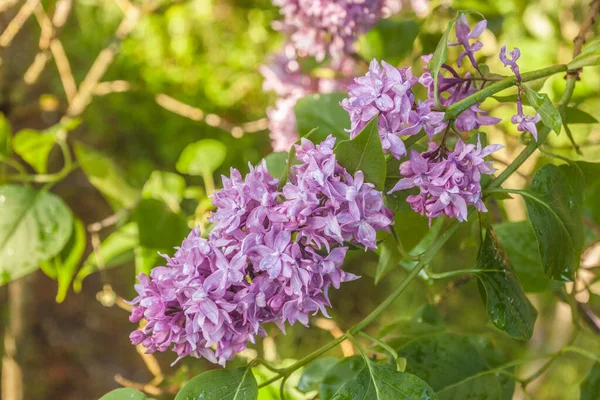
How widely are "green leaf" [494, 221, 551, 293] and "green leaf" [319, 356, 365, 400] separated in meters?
0.13

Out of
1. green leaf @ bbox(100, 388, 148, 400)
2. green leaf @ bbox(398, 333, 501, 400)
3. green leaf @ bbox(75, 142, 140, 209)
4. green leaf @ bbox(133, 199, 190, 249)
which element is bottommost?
green leaf @ bbox(75, 142, 140, 209)

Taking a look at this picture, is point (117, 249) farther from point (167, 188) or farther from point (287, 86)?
point (287, 86)

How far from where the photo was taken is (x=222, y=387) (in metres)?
0.27

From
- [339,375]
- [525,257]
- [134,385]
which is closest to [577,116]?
[525,257]

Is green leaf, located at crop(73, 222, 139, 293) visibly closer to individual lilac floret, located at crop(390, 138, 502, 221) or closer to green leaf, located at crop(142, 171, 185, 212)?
green leaf, located at crop(142, 171, 185, 212)

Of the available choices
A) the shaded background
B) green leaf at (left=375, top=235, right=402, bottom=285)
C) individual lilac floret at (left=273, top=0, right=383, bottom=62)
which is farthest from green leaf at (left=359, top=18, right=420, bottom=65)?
the shaded background

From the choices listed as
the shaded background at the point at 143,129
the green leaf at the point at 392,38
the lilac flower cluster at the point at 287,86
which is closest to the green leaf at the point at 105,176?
the lilac flower cluster at the point at 287,86

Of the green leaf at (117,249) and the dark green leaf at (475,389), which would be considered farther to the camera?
the green leaf at (117,249)

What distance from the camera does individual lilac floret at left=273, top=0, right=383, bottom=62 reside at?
47 cm

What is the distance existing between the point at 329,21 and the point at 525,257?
0.74 ft

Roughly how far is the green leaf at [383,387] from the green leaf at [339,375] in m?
0.08

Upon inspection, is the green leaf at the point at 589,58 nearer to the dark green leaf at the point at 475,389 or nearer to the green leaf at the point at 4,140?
the dark green leaf at the point at 475,389

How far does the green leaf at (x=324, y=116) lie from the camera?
15.6 inches

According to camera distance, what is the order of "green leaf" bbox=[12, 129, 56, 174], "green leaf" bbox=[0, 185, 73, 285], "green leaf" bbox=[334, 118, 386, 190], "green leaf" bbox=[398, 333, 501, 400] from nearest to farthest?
"green leaf" bbox=[334, 118, 386, 190], "green leaf" bbox=[398, 333, 501, 400], "green leaf" bbox=[0, 185, 73, 285], "green leaf" bbox=[12, 129, 56, 174]
